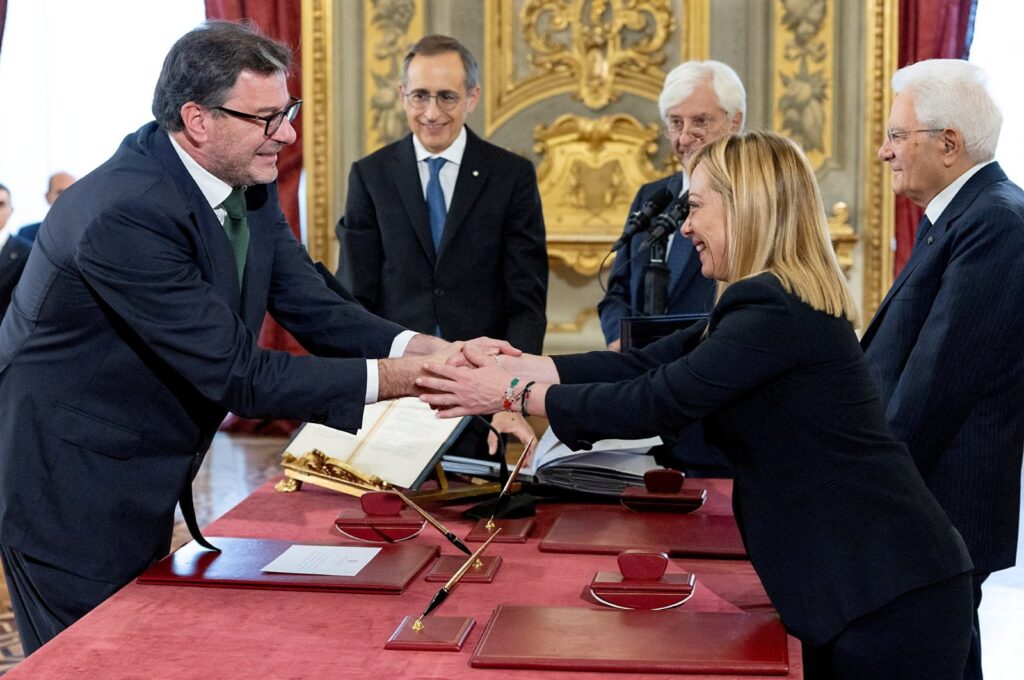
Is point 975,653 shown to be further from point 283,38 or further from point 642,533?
point 283,38

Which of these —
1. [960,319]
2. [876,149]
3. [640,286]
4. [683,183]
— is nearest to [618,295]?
[640,286]

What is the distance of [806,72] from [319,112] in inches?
107

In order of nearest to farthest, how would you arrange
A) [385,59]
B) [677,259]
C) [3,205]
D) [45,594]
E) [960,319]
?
[45,594] → [960,319] → [677,259] → [3,205] → [385,59]

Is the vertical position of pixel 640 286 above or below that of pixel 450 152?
below

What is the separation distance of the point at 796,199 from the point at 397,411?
1212mm

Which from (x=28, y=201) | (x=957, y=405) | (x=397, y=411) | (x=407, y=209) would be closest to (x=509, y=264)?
(x=407, y=209)

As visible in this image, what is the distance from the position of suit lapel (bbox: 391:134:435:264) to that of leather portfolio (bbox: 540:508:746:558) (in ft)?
5.77

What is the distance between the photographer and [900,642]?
1.90 meters

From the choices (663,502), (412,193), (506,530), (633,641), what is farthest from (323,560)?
(412,193)

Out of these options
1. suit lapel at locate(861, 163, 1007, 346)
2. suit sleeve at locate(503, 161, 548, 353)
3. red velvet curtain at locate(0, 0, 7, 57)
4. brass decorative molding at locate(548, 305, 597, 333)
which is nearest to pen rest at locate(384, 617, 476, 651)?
suit lapel at locate(861, 163, 1007, 346)

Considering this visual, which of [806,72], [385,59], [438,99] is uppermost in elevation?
[385,59]

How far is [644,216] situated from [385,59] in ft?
12.4

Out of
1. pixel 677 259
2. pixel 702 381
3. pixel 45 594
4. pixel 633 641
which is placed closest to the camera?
pixel 633 641

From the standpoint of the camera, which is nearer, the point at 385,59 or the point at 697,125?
the point at 697,125
